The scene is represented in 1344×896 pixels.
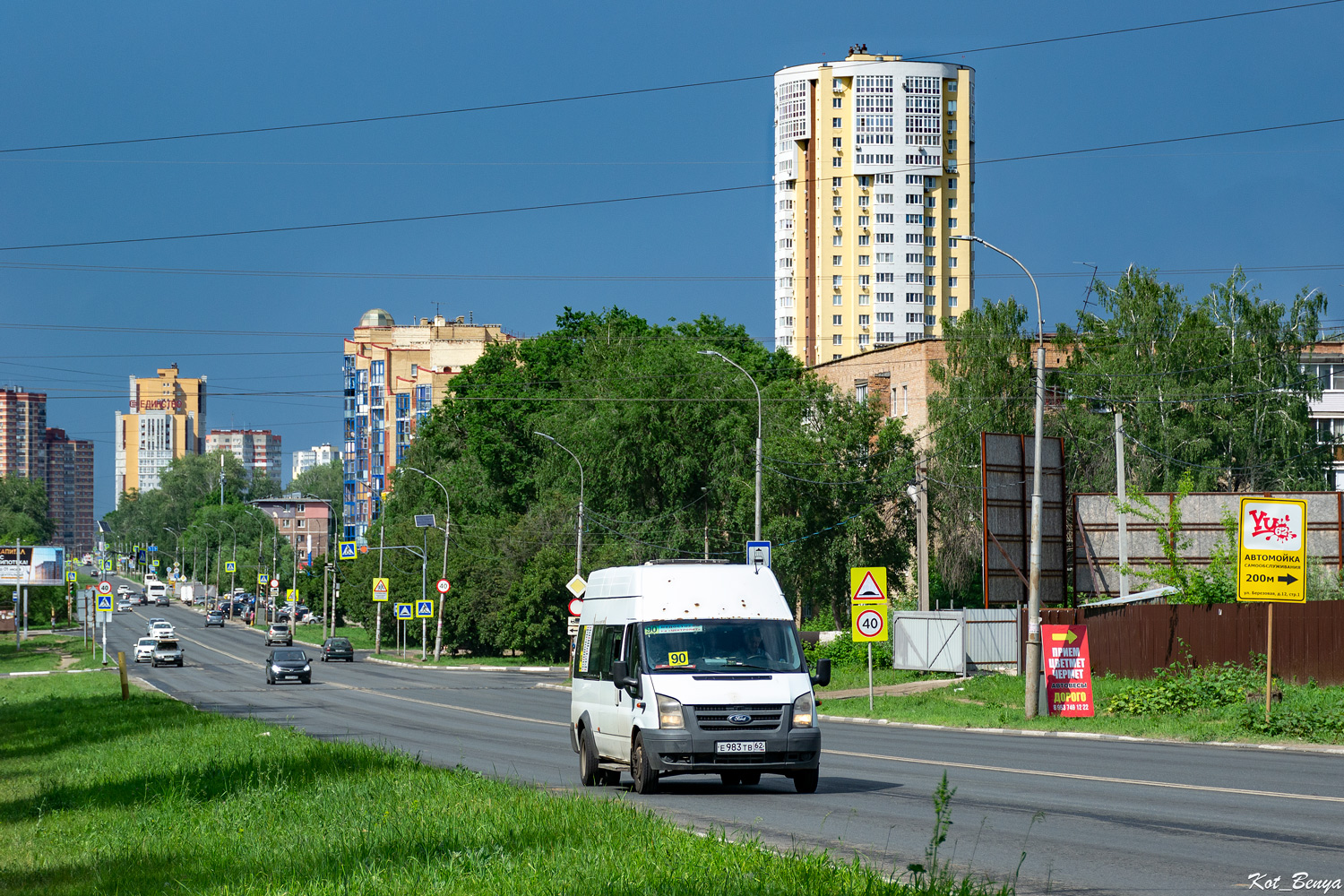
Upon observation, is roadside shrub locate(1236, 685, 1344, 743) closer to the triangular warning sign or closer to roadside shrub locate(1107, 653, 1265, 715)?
roadside shrub locate(1107, 653, 1265, 715)

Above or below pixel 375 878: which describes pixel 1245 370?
above

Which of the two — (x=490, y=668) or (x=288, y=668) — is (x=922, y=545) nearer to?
(x=288, y=668)

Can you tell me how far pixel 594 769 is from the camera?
17.0 meters

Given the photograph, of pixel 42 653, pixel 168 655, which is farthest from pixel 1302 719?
pixel 42 653

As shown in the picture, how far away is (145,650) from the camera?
78875mm

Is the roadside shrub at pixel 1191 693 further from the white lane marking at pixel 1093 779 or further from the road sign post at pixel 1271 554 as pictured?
the white lane marking at pixel 1093 779

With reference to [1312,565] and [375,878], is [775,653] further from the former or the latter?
[1312,565]

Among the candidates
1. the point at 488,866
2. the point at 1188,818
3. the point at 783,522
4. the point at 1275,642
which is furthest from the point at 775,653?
the point at 783,522

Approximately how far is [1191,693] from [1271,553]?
476cm

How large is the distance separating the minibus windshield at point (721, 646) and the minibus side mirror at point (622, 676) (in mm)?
247

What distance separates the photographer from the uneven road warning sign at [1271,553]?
84.1 ft

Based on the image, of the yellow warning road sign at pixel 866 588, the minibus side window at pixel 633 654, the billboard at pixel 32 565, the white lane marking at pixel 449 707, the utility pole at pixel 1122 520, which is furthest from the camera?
the billboard at pixel 32 565

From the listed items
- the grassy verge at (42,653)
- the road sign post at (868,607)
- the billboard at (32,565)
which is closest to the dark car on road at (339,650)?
the grassy verge at (42,653)

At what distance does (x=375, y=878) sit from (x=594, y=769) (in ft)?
27.4
